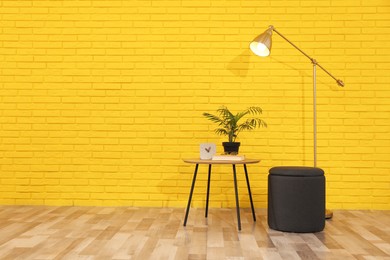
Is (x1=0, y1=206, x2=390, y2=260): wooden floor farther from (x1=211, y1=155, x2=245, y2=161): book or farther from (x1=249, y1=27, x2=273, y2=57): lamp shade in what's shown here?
(x1=249, y1=27, x2=273, y2=57): lamp shade

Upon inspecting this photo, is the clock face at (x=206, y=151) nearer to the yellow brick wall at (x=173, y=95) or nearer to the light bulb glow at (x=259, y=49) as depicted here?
the yellow brick wall at (x=173, y=95)

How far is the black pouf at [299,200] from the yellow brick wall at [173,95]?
1022 mm

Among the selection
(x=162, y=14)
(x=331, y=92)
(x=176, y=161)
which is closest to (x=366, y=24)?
(x=331, y=92)

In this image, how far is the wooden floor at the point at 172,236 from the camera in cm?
292

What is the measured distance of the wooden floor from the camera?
2.92 meters

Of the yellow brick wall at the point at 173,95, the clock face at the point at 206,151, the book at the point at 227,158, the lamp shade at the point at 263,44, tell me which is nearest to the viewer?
the book at the point at 227,158

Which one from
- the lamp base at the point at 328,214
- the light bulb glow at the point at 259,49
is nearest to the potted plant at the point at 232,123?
the light bulb glow at the point at 259,49

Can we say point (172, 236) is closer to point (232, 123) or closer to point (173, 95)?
point (232, 123)

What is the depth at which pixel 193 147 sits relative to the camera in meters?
4.64

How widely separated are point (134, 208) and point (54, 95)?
1408 millimetres

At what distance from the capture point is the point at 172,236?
341 centimetres

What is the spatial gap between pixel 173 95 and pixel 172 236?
169 centimetres

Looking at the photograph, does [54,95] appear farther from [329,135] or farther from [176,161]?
[329,135]

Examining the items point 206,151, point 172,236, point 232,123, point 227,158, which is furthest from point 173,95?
point 172,236
